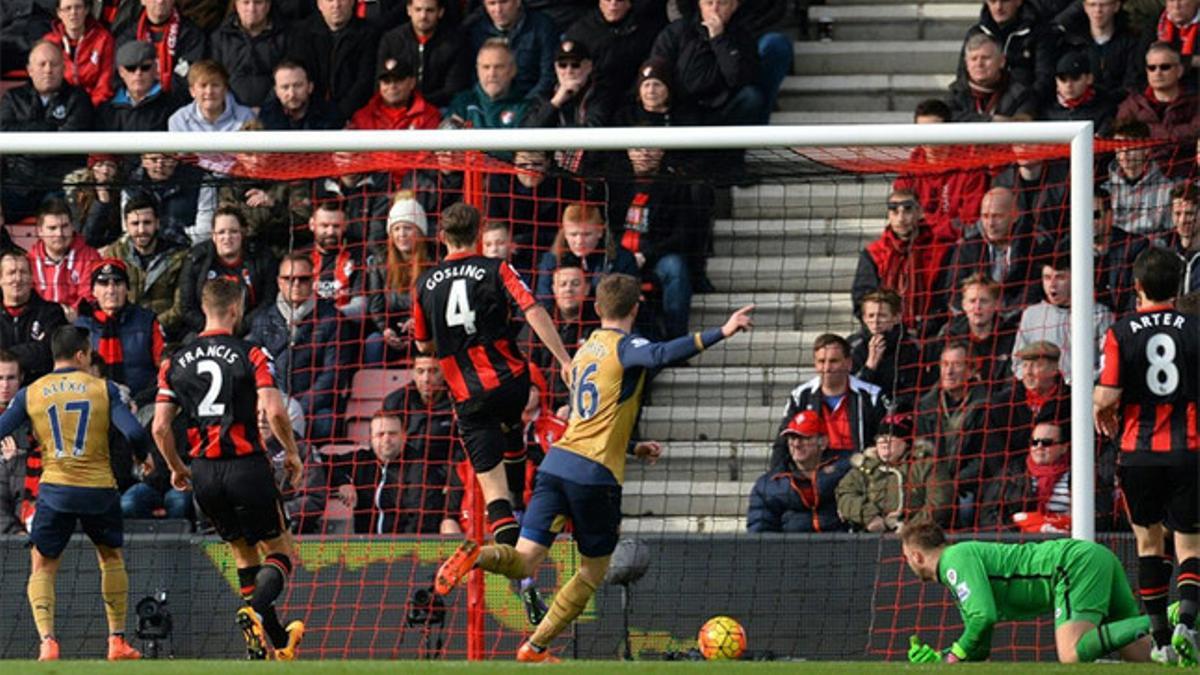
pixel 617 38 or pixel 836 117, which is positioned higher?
pixel 617 38

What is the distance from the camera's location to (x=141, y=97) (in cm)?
1717

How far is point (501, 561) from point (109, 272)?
458 cm

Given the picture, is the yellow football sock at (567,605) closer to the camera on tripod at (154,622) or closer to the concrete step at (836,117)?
the camera on tripod at (154,622)

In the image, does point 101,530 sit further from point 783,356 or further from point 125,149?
point 783,356

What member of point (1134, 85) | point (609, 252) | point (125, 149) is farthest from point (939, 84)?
point (125, 149)

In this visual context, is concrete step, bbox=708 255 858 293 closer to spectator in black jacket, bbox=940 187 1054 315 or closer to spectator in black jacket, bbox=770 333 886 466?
spectator in black jacket, bbox=940 187 1054 315

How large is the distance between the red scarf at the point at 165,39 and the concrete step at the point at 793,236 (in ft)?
13.5

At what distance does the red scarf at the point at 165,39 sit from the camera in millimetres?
17484

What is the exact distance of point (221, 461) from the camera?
43.6 ft

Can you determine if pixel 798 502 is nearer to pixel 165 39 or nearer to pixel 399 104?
pixel 399 104

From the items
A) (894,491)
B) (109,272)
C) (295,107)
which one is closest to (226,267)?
(109,272)

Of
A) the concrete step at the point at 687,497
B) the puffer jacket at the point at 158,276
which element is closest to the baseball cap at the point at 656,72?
the concrete step at the point at 687,497

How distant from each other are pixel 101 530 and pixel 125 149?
7.12ft

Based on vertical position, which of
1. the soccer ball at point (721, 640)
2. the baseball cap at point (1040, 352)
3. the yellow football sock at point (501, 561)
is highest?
the baseball cap at point (1040, 352)
